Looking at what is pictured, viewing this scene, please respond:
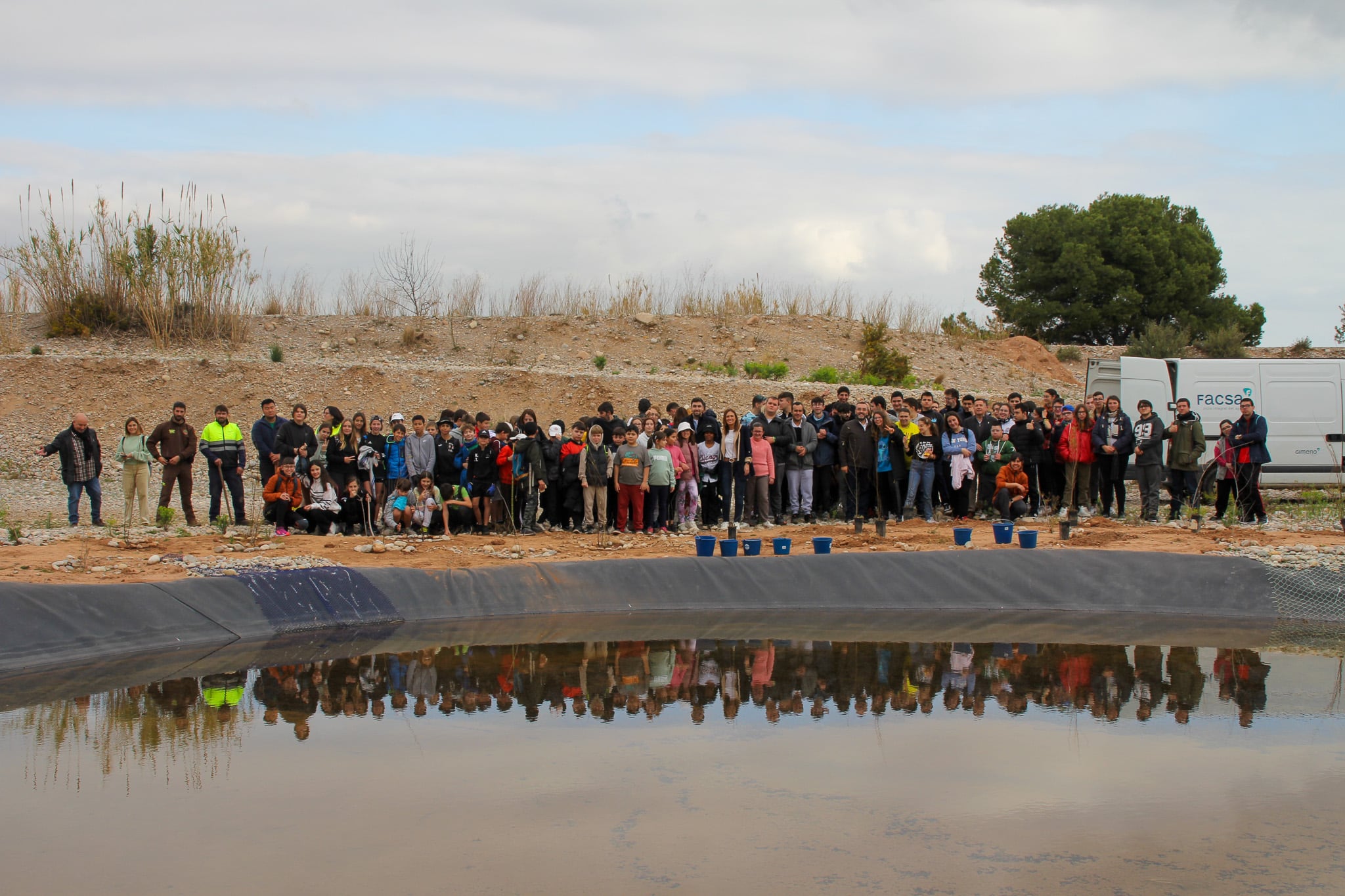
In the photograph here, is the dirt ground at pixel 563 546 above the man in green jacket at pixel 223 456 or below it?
below

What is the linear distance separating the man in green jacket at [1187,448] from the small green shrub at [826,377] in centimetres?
1292

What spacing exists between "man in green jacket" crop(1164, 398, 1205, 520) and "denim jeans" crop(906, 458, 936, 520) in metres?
2.91

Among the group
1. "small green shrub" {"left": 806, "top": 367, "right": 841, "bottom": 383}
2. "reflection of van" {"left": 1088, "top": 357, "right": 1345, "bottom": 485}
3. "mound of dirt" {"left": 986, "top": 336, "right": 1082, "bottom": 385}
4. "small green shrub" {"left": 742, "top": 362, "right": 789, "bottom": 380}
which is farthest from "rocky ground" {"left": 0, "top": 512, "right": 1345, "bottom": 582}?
"mound of dirt" {"left": 986, "top": 336, "right": 1082, "bottom": 385}

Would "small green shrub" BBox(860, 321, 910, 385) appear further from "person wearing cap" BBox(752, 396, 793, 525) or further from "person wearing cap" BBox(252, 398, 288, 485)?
"person wearing cap" BBox(252, 398, 288, 485)

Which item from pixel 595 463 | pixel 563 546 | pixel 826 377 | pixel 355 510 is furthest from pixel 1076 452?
pixel 826 377

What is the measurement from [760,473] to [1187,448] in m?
5.30

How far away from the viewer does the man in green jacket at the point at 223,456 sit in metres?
14.1

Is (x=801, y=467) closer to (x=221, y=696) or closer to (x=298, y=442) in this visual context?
(x=298, y=442)

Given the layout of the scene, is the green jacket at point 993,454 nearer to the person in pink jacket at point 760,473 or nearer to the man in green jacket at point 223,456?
the person in pink jacket at point 760,473

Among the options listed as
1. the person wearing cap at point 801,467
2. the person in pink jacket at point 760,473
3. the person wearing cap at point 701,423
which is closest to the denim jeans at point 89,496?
the person wearing cap at point 701,423

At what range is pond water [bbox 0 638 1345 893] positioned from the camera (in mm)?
5422

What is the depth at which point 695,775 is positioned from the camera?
677 centimetres

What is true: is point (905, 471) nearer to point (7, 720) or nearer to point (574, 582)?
point (574, 582)

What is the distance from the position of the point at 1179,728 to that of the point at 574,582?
5.72 meters
